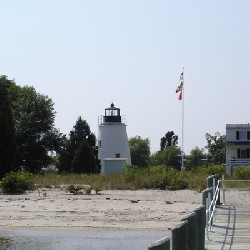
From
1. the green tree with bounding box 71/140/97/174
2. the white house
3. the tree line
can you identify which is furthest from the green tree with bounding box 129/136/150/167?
the green tree with bounding box 71/140/97/174

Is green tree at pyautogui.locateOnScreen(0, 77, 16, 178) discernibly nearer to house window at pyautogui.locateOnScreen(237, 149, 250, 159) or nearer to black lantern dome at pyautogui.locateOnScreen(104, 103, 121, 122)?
black lantern dome at pyautogui.locateOnScreen(104, 103, 121, 122)

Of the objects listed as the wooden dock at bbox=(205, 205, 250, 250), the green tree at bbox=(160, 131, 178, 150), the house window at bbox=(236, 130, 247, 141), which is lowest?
the wooden dock at bbox=(205, 205, 250, 250)

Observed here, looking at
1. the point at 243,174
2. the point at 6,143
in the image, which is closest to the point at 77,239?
the point at 243,174

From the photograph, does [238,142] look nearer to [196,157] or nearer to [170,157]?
[170,157]

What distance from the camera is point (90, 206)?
34.9m

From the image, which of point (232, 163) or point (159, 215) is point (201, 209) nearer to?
point (159, 215)

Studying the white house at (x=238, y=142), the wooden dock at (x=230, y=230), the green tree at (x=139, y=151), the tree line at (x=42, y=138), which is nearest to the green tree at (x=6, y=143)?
the tree line at (x=42, y=138)

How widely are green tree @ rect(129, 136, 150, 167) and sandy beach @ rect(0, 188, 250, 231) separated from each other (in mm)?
81684

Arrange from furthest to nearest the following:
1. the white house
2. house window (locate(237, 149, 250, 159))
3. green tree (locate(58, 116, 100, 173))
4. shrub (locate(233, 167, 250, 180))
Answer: house window (locate(237, 149, 250, 159)), the white house, green tree (locate(58, 116, 100, 173)), shrub (locate(233, 167, 250, 180))

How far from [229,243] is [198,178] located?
30319 mm

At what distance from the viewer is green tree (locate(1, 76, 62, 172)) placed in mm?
70312

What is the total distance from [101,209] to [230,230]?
1744 centimetres

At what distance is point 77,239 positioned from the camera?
25.2 metres

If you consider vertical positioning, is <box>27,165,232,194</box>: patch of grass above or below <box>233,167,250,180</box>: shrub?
below
